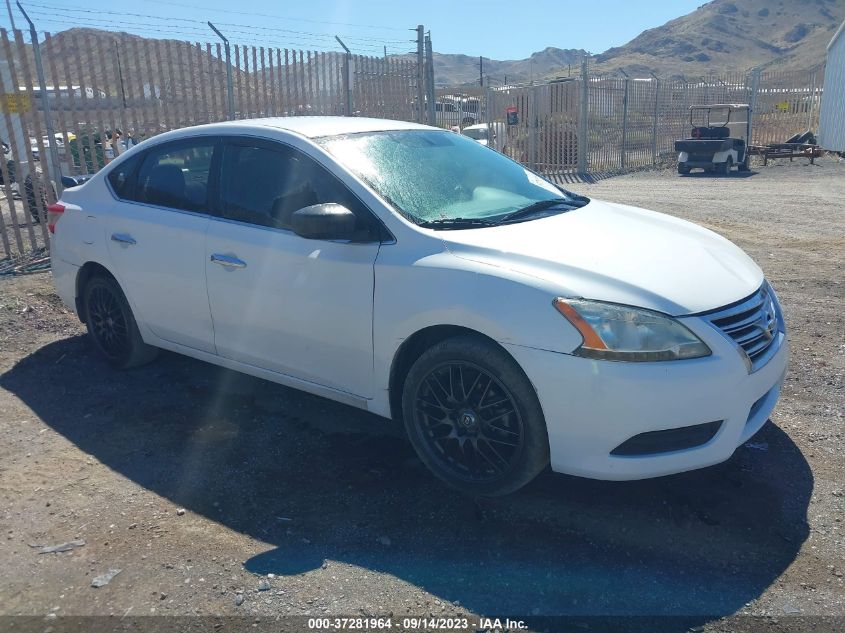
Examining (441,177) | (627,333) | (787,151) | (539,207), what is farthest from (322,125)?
(787,151)

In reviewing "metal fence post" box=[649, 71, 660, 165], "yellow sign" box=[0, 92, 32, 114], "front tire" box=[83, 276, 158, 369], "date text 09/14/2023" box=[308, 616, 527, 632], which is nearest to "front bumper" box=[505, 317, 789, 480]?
"date text 09/14/2023" box=[308, 616, 527, 632]

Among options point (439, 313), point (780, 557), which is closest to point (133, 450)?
point (439, 313)

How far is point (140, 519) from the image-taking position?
3.70 metres

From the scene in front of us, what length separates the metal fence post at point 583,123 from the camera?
20672 mm

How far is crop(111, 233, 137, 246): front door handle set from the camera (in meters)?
5.12

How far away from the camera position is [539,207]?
443cm

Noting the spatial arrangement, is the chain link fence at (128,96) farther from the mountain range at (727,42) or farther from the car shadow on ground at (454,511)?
the mountain range at (727,42)

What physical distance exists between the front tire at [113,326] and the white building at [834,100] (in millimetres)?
23267

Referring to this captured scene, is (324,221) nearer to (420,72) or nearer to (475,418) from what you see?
(475,418)

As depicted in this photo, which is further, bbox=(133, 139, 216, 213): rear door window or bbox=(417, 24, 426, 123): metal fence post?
bbox=(417, 24, 426, 123): metal fence post

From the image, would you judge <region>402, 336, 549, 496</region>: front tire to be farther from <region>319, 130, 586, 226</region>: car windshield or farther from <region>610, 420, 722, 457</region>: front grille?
<region>319, 130, 586, 226</region>: car windshield

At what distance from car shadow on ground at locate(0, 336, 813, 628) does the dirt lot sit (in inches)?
0.4

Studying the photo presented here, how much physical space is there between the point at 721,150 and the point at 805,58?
273ft

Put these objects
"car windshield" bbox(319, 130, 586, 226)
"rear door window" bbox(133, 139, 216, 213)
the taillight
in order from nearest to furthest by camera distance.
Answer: "car windshield" bbox(319, 130, 586, 226) → "rear door window" bbox(133, 139, 216, 213) → the taillight
